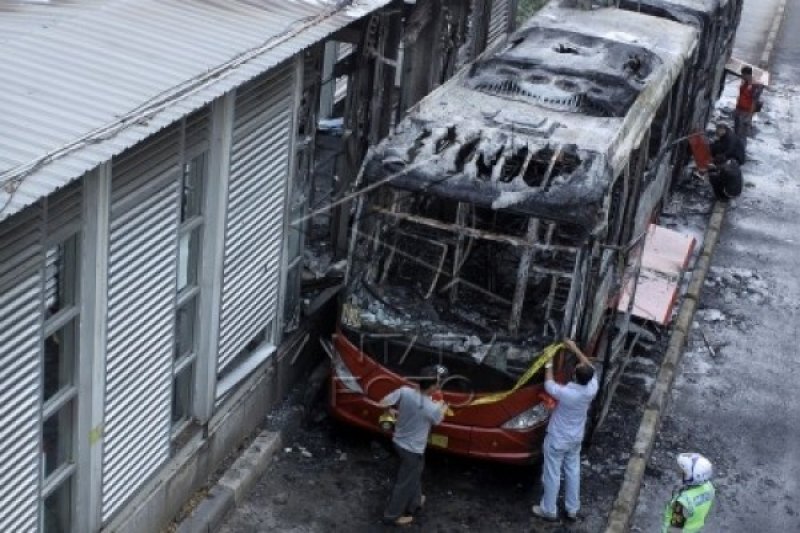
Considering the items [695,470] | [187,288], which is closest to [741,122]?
[695,470]

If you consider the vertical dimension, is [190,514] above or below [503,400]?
below

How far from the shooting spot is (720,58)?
21422 mm

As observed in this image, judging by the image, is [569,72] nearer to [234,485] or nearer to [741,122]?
[234,485]

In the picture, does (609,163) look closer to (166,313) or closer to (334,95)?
(166,313)

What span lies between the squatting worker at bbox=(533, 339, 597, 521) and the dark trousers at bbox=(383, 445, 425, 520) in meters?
1.08

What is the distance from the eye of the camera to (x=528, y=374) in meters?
11.1

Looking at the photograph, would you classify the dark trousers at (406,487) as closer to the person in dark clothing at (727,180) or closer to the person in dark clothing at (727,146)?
the person in dark clothing at (727,180)

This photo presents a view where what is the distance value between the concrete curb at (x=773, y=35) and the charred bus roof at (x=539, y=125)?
13810 millimetres

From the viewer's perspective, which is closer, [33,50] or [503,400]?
[33,50]

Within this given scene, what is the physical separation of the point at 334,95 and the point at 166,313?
6627 mm

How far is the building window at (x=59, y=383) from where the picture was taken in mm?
8172

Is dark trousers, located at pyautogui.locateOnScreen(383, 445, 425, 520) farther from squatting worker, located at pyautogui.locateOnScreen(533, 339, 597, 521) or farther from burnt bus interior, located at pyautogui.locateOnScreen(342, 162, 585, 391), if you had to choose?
squatting worker, located at pyautogui.locateOnScreen(533, 339, 597, 521)

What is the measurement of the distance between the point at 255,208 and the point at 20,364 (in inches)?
141

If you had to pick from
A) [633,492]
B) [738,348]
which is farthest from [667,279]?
[633,492]
